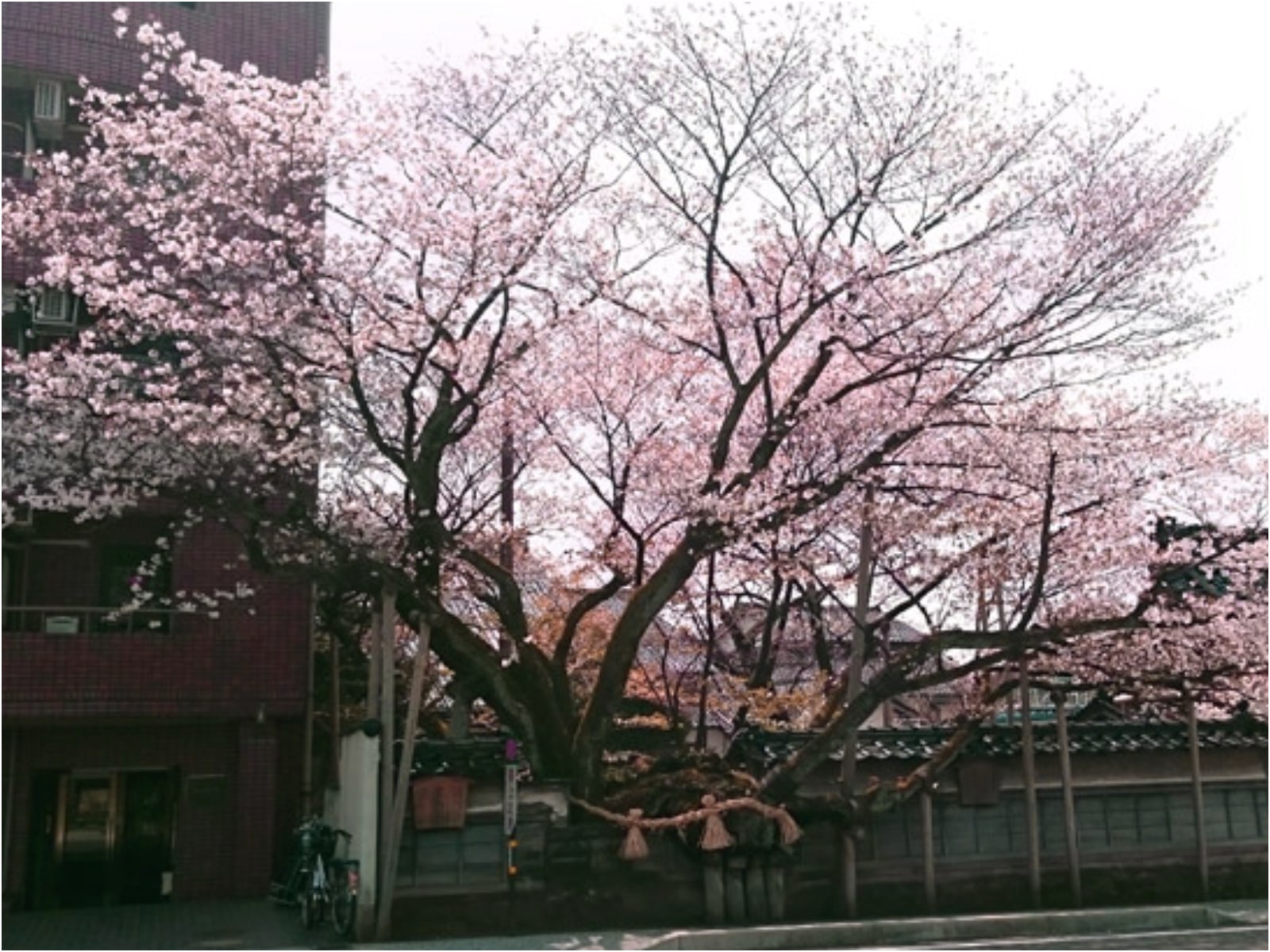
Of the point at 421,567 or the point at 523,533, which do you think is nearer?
the point at 421,567

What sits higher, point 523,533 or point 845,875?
point 523,533

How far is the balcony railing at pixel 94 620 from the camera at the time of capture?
1664 centimetres

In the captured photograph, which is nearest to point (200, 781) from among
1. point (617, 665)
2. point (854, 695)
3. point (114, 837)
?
point (114, 837)

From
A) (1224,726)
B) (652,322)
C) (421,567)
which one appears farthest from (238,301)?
(1224,726)

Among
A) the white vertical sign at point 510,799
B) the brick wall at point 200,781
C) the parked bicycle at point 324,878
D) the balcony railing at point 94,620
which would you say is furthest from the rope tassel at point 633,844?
the balcony railing at point 94,620

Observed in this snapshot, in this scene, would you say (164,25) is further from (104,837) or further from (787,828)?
(787,828)

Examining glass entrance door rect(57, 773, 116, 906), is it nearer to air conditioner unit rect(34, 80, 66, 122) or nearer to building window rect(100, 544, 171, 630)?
building window rect(100, 544, 171, 630)

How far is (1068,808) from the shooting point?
15836 millimetres

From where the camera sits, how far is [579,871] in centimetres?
1418

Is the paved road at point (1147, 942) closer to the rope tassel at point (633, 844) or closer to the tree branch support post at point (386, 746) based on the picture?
the rope tassel at point (633, 844)

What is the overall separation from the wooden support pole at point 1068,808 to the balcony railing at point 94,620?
36.3 feet

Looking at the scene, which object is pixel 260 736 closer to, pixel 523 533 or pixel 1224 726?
pixel 523 533

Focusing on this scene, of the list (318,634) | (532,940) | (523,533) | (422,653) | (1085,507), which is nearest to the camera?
(532,940)

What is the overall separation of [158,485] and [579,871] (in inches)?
254
